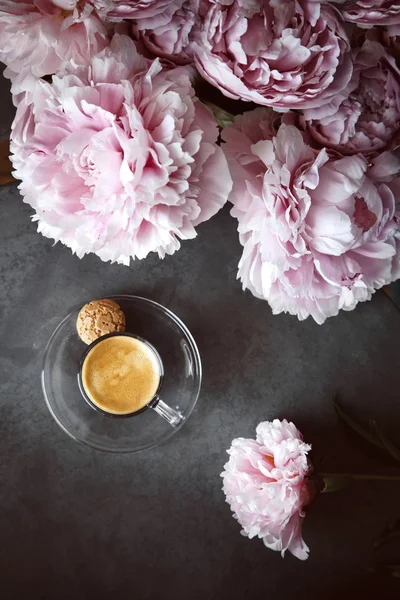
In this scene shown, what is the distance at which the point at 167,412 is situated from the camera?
28.7 inches

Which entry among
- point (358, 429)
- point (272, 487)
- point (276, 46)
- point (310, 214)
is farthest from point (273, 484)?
point (276, 46)

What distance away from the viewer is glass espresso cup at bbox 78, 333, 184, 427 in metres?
0.72

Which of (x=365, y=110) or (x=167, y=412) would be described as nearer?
(x=365, y=110)

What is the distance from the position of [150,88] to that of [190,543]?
529 mm

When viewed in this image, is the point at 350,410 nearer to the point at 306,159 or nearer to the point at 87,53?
the point at 306,159

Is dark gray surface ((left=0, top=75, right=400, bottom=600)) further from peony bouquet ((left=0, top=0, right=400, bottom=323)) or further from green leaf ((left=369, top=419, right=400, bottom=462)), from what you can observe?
peony bouquet ((left=0, top=0, right=400, bottom=323))

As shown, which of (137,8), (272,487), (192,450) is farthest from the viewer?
(192,450)

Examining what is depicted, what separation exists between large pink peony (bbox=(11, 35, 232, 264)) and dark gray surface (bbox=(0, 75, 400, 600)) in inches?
12.7

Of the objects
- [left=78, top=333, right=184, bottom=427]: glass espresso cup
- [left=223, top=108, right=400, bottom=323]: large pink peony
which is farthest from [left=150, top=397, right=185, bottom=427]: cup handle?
[left=223, top=108, right=400, bottom=323]: large pink peony

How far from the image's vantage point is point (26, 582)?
2.36 ft

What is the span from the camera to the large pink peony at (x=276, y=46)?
37 centimetres

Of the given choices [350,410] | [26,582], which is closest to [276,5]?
[350,410]

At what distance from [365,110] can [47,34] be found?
204 mm

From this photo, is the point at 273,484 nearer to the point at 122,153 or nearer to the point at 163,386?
the point at 163,386
